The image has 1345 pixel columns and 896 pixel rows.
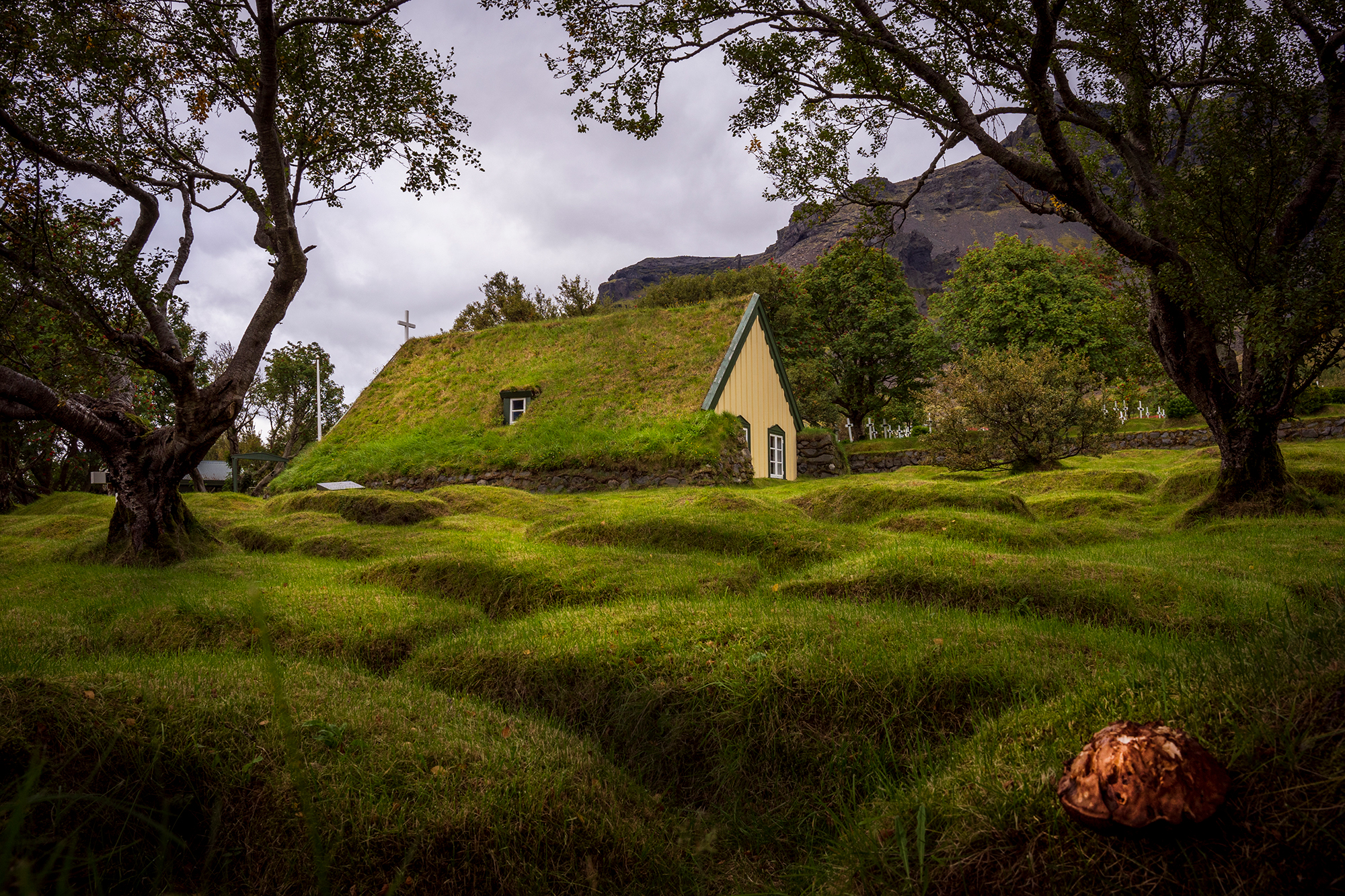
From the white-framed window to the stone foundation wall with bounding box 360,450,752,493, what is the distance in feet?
10.5

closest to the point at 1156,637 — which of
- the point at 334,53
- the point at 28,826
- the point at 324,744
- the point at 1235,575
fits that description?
the point at 1235,575

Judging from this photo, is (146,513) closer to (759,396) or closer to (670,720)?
(670,720)

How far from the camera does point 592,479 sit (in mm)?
23547

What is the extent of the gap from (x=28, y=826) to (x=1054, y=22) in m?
11.7

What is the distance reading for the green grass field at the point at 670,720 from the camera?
8.69 ft

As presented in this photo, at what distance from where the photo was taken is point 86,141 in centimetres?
1017

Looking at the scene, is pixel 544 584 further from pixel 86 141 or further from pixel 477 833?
pixel 86 141

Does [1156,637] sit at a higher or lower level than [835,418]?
lower

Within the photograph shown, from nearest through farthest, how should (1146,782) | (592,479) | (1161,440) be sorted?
(1146,782)
(592,479)
(1161,440)

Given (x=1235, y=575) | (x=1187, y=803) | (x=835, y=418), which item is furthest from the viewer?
(x=835, y=418)

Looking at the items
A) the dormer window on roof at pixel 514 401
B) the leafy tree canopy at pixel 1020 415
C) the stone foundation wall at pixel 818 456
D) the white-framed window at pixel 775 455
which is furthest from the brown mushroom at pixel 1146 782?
the stone foundation wall at pixel 818 456

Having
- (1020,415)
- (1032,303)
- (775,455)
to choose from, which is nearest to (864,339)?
(1032,303)

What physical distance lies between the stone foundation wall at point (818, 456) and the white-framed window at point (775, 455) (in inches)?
104

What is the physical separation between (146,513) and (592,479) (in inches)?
558
